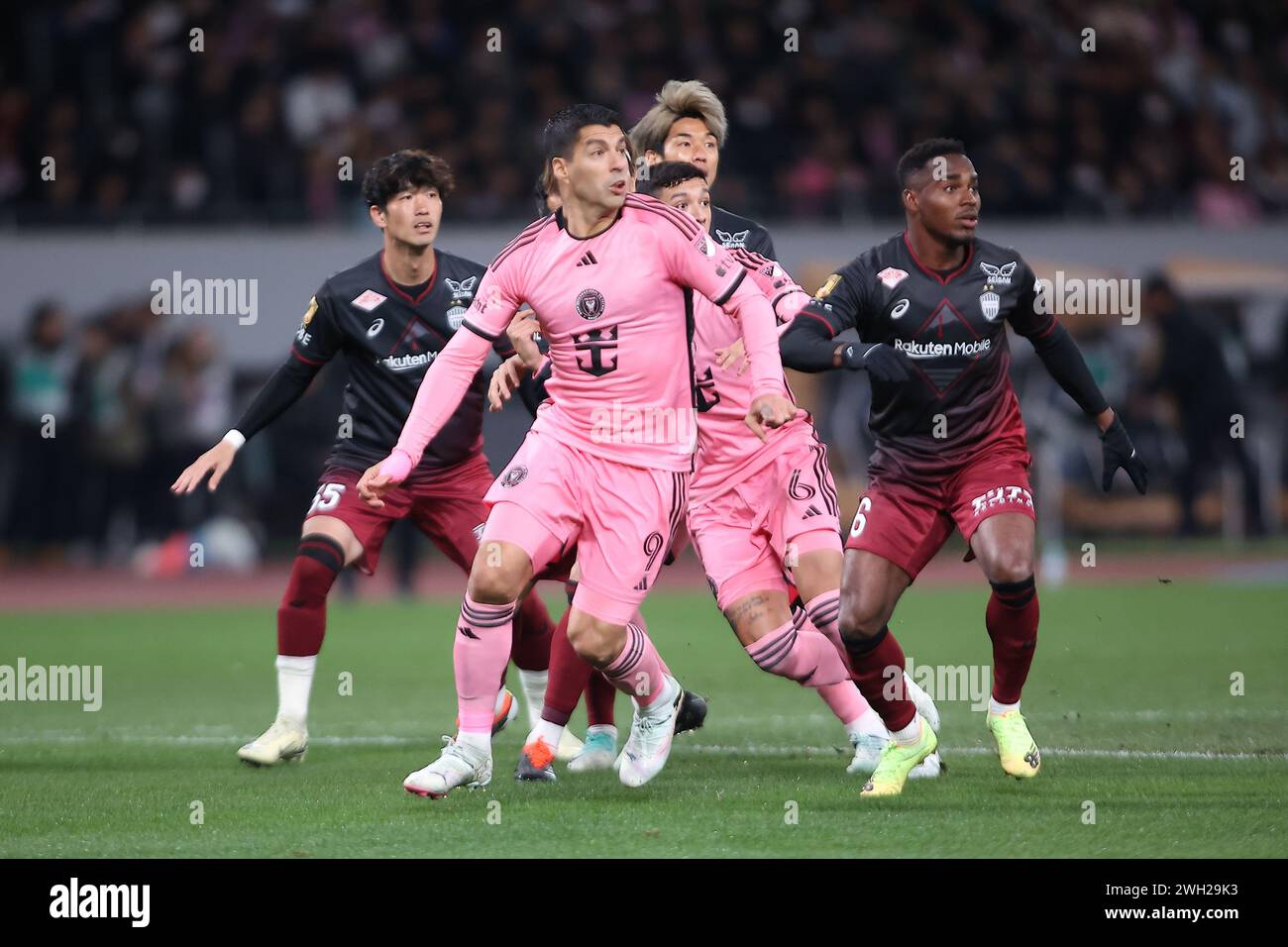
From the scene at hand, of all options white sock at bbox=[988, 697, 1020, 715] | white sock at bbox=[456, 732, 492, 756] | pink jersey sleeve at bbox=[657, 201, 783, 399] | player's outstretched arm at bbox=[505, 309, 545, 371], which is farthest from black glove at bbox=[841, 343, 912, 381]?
white sock at bbox=[456, 732, 492, 756]

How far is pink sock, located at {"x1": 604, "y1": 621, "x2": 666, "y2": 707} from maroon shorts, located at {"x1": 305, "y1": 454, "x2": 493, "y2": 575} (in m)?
1.23

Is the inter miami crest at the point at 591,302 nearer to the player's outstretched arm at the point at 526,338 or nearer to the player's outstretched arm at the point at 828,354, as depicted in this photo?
the player's outstretched arm at the point at 526,338

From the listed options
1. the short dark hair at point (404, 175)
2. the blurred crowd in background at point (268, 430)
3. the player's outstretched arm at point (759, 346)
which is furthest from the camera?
the blurred crowd in background at point (268, 430)

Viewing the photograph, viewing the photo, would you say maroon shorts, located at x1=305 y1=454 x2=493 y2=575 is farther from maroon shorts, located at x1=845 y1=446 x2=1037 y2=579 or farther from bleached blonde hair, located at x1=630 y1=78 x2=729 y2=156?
maroon shorts, located at x1=845 y1=446 x2=1037 y2=579

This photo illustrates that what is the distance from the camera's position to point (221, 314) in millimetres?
19625

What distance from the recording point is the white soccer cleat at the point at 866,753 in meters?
7.03

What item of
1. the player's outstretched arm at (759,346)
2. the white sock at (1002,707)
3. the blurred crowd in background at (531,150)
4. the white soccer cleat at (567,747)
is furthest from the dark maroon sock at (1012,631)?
the blurred crowd in background at (531,150)

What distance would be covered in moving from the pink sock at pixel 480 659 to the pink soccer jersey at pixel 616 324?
2.05 feet

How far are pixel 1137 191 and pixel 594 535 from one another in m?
16.1

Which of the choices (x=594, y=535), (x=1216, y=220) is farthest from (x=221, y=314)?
(x=594, y=535)

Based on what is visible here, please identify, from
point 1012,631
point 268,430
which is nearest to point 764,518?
point 1012,631

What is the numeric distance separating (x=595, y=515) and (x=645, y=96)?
49.4ft

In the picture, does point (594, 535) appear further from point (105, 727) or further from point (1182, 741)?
point (105, 727)

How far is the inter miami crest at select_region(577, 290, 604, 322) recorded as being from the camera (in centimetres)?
635
